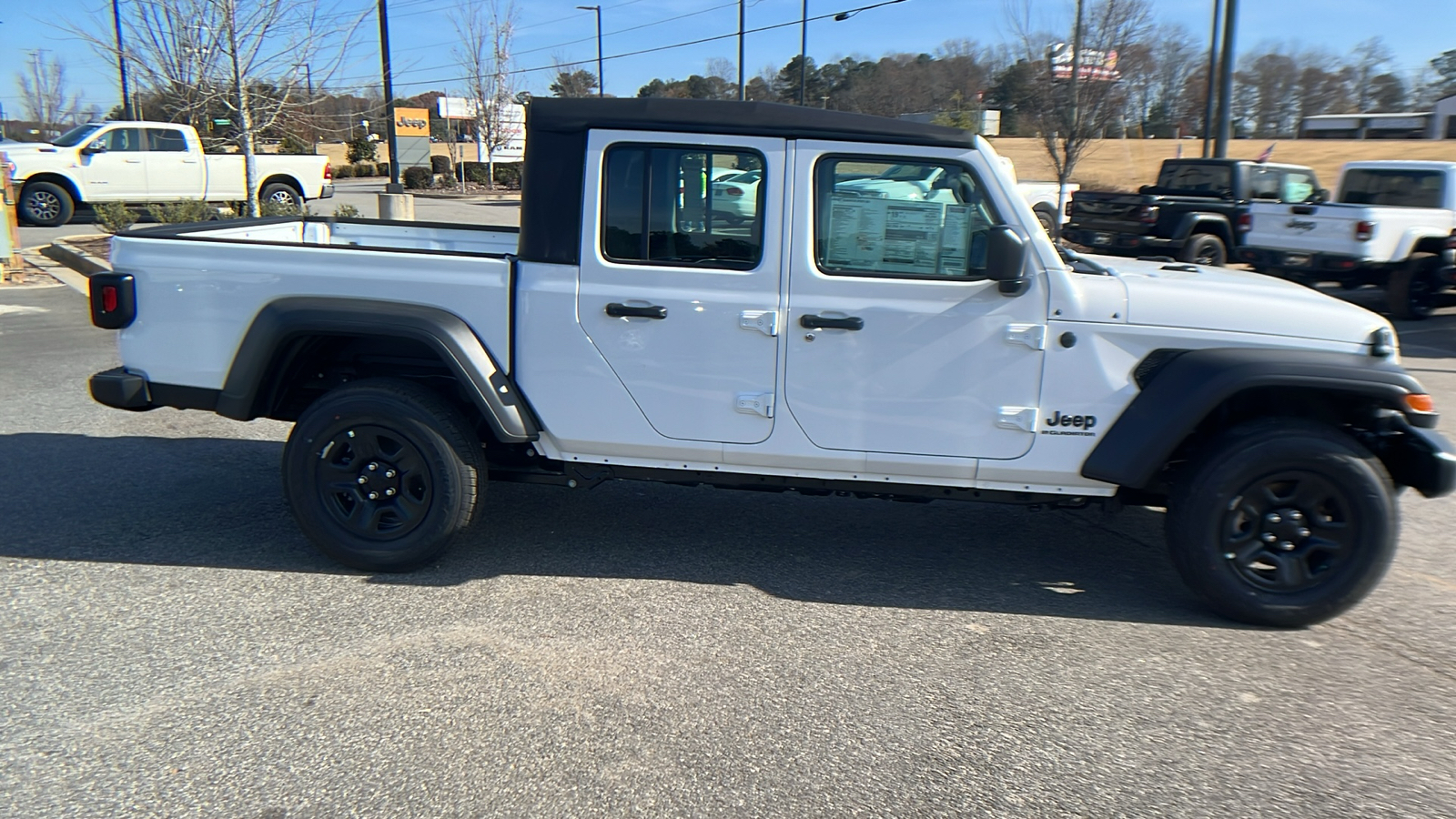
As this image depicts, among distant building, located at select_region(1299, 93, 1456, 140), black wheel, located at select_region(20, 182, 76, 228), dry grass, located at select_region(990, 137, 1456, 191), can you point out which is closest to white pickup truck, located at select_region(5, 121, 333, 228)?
black wheel, located at select_region(20, 182, 76, 228)

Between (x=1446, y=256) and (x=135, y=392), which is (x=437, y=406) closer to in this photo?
(x=135, y=392)

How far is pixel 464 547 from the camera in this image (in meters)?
5.04

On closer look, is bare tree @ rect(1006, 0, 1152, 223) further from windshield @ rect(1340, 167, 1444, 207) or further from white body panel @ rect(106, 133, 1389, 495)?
white body panel @ rect(106, 133, 1389, 495)

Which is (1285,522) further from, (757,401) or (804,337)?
(757,401)

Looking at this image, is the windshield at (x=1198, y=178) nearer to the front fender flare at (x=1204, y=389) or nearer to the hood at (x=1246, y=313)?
the hood at (x=1246, y=313)

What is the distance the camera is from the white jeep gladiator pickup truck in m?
4.21

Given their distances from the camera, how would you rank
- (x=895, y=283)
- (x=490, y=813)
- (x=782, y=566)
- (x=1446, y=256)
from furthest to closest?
(x=1446, y=256)
(x=782, y=566)
(x=895, y=283)
(x=490, y=813)

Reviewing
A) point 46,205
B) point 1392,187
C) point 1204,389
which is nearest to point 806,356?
point 1204,389

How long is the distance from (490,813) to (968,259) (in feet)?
9.06

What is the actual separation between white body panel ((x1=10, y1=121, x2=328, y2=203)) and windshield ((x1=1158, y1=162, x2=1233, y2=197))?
16563 millimetres

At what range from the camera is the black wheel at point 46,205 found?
1911 cm

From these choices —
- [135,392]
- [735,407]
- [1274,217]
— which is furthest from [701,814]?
[1274,217]

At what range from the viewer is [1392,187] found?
14.0 metres

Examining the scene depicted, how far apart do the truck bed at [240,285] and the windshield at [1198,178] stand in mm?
14450
